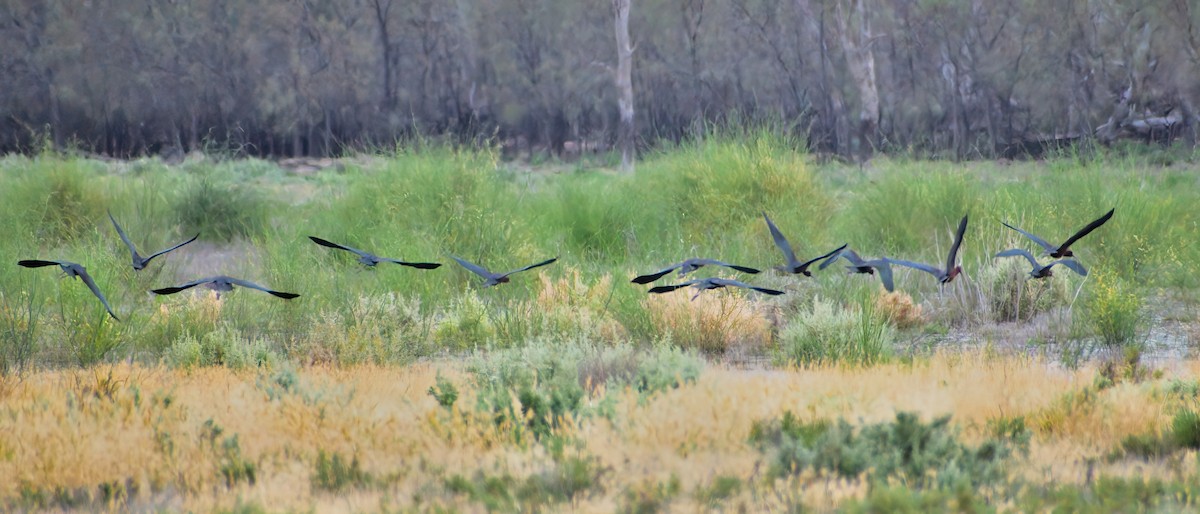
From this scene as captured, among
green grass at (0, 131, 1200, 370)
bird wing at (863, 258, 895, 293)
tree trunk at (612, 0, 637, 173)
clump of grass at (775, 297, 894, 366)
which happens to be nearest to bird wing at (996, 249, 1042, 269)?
bird wing at (863, 258, 895, 293)

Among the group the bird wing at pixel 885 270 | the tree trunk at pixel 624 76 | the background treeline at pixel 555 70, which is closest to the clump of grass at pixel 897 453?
the bird wing at pixel 885 270

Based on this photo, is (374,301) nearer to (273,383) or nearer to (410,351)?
(410,351)

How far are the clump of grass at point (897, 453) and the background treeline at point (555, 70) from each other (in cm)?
2587

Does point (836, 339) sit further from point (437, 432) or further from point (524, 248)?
point (524, 248)

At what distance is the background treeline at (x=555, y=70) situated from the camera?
104 ft

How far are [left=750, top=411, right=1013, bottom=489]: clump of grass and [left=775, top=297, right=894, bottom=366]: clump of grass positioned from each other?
2.02 meters

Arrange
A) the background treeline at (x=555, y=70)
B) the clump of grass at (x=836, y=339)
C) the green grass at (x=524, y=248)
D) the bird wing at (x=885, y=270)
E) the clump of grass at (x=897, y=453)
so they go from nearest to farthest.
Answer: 1. the clump of grass at (x=897, y=453)
2. the bird wing at (x=885, y=270)
3. the clump of grass at (x=836, y=339)
4. the green grass at (x=524, y=248)
5. the background treeline at (x=555, y=70)

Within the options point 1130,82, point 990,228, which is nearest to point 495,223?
point 990,228

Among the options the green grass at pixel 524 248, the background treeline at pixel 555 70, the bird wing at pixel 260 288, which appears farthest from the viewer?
the background treeline at pixel 555 70

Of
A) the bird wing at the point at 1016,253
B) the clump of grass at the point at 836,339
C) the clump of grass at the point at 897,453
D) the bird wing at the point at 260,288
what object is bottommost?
the clump of grass at the point at 836,339

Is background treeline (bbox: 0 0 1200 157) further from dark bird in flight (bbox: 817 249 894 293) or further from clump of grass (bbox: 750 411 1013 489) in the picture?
clump of grass (bbox: 750 411 1013 489)

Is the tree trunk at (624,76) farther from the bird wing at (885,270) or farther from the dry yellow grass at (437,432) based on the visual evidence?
the bird wing at (885,270)

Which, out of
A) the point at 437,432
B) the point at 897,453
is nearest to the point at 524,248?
the point at 437,432

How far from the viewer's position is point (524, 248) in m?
9.73
